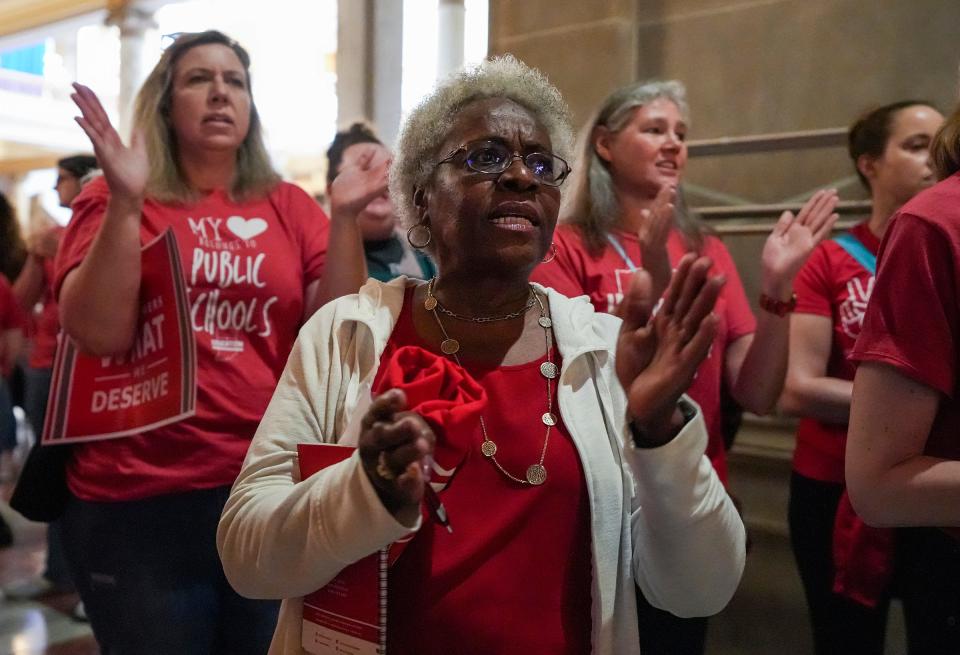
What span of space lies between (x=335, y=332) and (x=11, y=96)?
19.3 metres

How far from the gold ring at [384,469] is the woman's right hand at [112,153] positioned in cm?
121

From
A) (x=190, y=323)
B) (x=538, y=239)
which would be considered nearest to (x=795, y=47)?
(x=538, y=239)

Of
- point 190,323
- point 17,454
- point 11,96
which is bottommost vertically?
point 17,454

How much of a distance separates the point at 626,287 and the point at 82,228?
1.41 metres

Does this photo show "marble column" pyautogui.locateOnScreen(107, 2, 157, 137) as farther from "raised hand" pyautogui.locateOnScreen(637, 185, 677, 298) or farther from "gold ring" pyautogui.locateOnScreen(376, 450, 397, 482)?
"gold ring" pyautogui.locateOnScreen(376, 450, 397, 482)

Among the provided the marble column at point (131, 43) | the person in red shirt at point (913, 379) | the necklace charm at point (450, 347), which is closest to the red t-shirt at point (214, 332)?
the necklace charm at point (450, 347)

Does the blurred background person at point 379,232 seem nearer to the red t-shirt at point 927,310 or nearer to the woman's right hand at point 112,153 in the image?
the woman's right hand at point 112,153

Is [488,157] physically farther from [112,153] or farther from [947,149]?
[112,153]

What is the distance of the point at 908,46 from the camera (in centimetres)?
325

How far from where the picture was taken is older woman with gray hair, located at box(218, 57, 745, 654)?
120 centimetres

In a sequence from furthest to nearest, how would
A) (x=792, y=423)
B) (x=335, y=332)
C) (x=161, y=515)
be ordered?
(x=792, y=423), (x=161, y=515), (x=335, y=332)

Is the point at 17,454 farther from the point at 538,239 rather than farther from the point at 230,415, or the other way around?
the point at 538,239

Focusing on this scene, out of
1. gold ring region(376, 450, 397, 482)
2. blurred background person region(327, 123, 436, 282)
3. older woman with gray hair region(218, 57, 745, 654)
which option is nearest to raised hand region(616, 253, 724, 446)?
older woman with gray hair region(218, 57, 745, 654)

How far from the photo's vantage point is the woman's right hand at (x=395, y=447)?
1.09 metres
